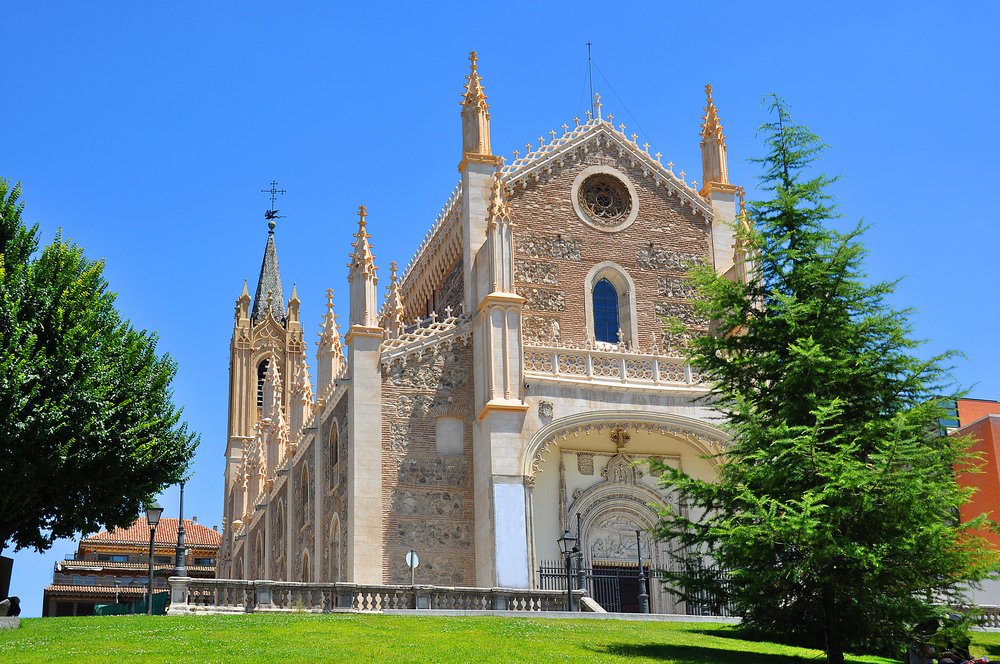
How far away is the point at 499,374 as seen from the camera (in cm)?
3678

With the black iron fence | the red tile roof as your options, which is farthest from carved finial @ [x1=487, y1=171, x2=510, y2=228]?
the red tile roof

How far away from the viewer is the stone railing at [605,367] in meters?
37.7

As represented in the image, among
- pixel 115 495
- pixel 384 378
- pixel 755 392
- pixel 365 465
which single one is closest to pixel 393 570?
pixel 365 465

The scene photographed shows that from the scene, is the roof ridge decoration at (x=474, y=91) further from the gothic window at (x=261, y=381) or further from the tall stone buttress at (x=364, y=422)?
the gothic window at (x=261, y=381)

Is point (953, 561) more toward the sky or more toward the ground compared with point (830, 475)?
more toward the ground

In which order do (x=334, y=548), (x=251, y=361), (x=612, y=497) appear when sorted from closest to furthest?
(x=612, y=497)
(x=334, y=548)
(x=251, y=361)

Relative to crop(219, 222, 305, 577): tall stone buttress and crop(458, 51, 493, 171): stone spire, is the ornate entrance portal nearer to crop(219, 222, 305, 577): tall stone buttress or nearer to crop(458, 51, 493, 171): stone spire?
crop(458, 51, 493, 171): stone spire

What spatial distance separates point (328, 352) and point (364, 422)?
5.99 meters

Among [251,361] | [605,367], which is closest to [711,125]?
[605,367]

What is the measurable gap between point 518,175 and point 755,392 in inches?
693

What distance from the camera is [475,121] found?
41000 mm

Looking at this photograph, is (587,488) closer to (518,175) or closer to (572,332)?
(572,332)

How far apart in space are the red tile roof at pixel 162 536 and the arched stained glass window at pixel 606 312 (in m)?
45.2

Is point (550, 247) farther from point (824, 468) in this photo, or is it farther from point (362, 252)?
point (824, 468)
